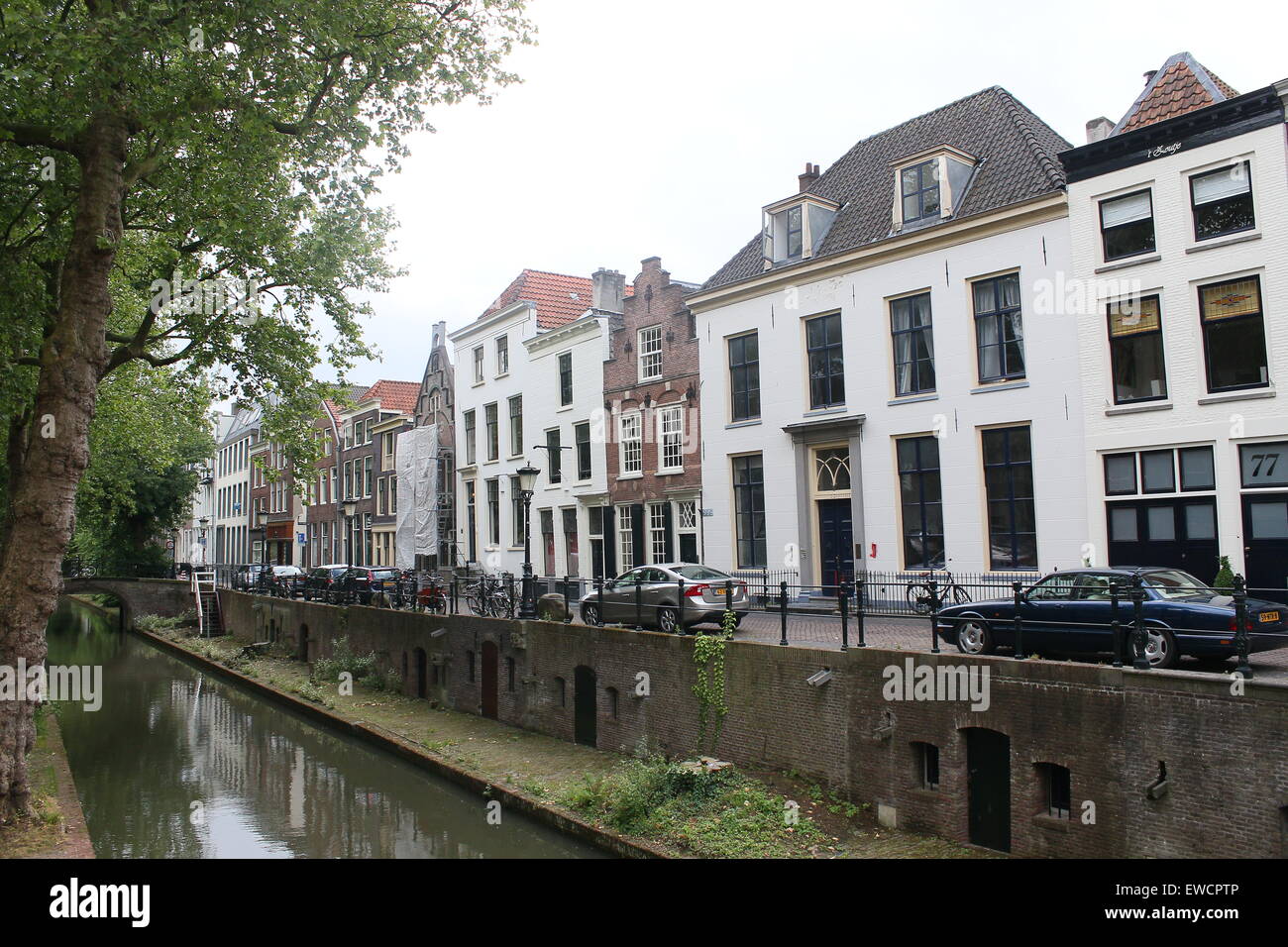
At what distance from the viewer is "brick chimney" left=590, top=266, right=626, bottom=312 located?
105 feet

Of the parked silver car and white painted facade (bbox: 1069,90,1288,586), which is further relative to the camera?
the parked silver car

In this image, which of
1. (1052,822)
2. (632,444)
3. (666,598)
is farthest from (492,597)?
(1052,822)

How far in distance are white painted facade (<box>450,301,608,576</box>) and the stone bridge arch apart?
15.5m

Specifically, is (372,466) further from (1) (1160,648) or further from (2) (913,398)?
(1) (1160,648)

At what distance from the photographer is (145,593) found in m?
45.8

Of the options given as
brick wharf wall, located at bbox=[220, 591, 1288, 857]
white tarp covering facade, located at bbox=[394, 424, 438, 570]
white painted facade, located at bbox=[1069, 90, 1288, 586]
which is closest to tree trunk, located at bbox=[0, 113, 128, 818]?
brick wharf wall, located at bbox=[220, 591, 1288, 857]

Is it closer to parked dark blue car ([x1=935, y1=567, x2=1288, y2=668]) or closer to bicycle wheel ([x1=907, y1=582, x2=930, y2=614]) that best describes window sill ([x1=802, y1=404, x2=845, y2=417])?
bicycle wheel ([x1=907, y1=582, x2=930, y2=614])

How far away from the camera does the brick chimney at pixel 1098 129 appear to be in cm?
1928

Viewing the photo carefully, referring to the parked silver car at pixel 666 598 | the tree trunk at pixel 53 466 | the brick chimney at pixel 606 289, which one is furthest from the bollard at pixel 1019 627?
the brick chimney at pixel 606 289

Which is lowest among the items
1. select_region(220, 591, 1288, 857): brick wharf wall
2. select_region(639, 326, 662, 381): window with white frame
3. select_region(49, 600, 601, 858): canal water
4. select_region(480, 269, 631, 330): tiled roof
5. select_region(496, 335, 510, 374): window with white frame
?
select_region(49, 600, 601, 858): canal water

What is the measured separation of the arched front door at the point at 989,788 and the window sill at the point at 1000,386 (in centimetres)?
1054
